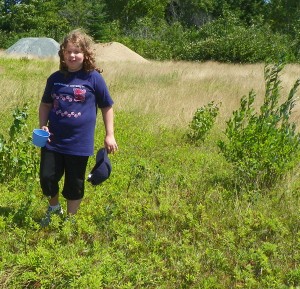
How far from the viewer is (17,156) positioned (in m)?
4.30

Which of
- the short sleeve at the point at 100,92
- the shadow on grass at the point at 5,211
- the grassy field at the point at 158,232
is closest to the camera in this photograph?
the grassy field at the point at 158,232

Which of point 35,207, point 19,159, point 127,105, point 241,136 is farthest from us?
point 127,105

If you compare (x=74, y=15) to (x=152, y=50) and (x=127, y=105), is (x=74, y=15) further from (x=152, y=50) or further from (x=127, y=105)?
(x=127, y=105)

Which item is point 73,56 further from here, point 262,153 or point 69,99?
point 262,153

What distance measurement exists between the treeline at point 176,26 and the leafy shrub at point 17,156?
16358mm

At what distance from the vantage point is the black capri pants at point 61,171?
3369 mm

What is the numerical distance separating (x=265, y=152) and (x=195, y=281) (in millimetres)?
1888

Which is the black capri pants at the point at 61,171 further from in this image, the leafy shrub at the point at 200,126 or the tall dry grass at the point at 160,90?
the tall dry grass at the point at 160,90

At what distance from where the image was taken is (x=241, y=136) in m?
4.53

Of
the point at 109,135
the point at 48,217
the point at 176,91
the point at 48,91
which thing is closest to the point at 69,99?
the point at 48,91

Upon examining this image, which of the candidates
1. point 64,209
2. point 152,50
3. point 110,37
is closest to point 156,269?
point 64,209

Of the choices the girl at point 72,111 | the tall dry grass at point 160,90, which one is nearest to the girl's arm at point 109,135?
the girl at point 72,111

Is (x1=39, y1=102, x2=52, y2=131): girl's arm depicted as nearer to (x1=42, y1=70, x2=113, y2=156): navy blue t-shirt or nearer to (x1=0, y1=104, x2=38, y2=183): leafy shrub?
(x1=42, y1=70, x2=113, y2=156): navy blue t-shirt

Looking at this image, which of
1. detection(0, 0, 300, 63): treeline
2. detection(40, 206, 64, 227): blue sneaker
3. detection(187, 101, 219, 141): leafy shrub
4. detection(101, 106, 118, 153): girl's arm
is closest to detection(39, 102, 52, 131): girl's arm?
detection(101, 106, 118, 153): girl's arm
